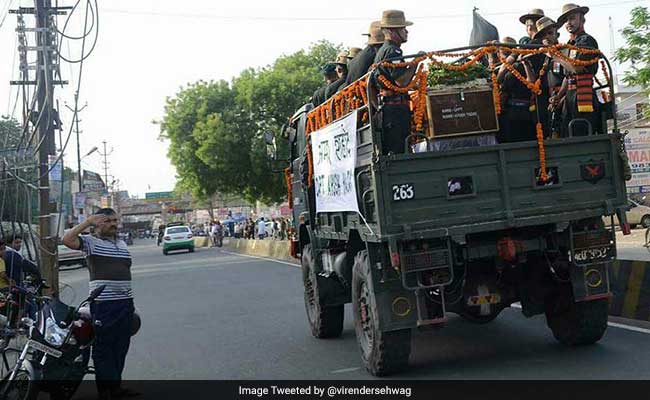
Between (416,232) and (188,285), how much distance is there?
1372cm

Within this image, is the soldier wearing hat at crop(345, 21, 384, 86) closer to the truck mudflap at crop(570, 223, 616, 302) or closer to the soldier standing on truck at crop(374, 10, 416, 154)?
the soldier standing on truck at crop(374, 10, 416, 154)

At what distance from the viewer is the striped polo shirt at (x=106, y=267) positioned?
621 cm

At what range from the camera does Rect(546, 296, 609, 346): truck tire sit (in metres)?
6.96

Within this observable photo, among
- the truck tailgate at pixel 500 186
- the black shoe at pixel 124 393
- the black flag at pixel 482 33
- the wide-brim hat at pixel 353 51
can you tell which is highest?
the black flag at pixel 482 33

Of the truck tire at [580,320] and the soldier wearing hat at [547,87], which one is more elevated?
the soldier wearing hat at [547,87]

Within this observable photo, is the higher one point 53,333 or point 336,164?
point 336,164

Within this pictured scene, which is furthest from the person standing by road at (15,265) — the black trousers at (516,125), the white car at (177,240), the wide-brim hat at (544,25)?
the white car at (177,240)

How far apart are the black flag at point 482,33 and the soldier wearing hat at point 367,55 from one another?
224 cm

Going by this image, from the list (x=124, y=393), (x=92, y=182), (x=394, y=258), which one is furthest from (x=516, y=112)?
(x=92, y=182)

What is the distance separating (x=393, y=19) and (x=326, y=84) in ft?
8.55

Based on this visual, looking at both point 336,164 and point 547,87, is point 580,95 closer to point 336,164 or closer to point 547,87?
point 547,87

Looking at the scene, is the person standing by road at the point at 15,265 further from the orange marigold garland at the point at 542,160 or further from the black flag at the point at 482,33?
the black flag at the point at 482,33

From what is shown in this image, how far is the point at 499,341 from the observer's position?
26.3 feet

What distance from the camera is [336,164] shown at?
7328 millimetres
